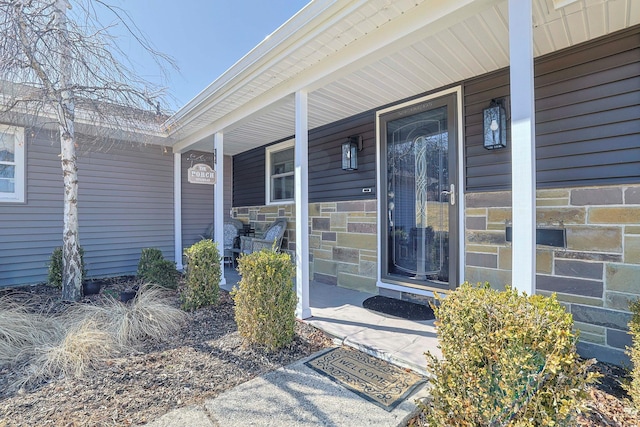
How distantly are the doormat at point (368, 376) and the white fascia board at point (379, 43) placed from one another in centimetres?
237

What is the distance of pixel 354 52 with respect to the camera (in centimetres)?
246

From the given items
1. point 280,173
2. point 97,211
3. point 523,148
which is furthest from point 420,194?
point 97,211

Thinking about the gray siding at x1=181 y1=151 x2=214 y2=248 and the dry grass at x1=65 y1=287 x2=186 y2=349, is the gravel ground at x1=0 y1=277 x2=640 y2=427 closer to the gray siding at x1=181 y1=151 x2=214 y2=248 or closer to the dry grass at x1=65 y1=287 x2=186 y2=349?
the dry grass at x1=65 y1=287 x2=186 y2=349

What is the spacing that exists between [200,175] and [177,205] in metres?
1.89

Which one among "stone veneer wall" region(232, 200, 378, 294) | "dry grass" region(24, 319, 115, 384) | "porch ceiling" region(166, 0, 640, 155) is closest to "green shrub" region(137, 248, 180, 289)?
"dry grass" region(24, 319, 115, 384)

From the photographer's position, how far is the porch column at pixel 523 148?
5.39 ft

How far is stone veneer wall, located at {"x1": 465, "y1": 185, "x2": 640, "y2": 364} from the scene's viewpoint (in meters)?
2.18

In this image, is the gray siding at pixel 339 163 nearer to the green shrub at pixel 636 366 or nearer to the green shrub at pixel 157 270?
the green shrub at pixel 157 270

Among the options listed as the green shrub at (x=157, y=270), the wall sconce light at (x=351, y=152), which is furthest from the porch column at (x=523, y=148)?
the green shrub at (x=157, y=270)

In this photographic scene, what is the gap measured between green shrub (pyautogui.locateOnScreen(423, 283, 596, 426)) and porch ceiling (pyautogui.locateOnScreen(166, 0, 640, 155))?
179cm

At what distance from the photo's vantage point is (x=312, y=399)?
1.80m

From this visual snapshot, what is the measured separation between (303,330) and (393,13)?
8.70 ft

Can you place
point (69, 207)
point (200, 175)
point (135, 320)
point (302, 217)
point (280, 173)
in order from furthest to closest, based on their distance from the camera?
point (280, 173) → point (200, 175) → point (69, 207) → point (302, 217) → point (135, 320)

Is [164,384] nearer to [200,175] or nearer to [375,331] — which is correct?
[375,331]
